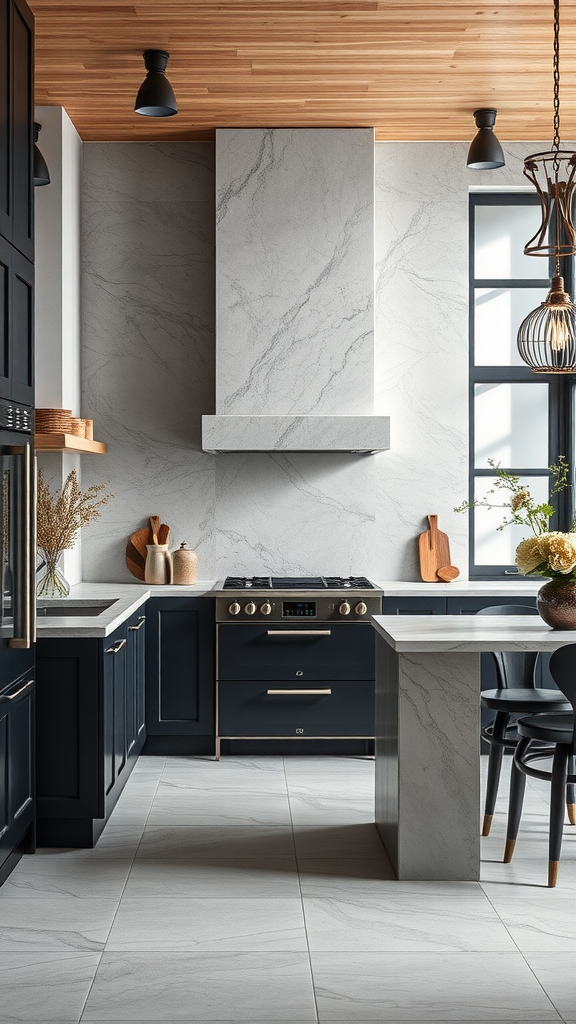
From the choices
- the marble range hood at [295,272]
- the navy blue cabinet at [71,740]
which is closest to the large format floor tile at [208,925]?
the navy blue cabinet at [71,740]

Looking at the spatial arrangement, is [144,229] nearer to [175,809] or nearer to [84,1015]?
[175,809]

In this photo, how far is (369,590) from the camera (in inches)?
203

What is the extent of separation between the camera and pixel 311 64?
4602mm

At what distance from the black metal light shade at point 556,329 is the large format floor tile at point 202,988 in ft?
6.91

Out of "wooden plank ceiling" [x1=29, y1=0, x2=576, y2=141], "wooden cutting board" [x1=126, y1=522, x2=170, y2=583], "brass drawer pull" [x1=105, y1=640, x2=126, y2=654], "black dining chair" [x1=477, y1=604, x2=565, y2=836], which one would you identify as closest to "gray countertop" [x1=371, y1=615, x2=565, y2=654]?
"black dining chair" [x1=477, y1=604, x2=565, y2=836]

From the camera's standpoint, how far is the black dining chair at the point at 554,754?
3.29m

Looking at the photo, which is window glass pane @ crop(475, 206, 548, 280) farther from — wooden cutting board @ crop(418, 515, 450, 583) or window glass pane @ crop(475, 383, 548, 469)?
wooden cutting board @ crop(418, 515, 450, 583)

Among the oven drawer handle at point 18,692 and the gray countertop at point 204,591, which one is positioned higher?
the gray countertop at point 204,591

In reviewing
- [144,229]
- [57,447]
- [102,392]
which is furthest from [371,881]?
[144,229]

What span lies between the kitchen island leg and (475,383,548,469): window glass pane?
8.57 feet

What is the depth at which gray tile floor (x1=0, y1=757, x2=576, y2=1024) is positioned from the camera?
8.66 feet

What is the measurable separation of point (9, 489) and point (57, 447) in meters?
1.35

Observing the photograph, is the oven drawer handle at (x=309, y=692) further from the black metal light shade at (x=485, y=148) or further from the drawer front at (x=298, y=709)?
the black metal light shade at (x=485, y=148)

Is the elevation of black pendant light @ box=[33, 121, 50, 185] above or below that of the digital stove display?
above
